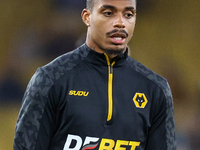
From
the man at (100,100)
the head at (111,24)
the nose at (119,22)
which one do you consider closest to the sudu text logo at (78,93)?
the man at (100,100)

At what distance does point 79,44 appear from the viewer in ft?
15.3

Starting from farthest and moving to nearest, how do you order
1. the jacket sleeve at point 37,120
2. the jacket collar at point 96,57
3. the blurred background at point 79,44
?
the blurred background at point 79,44 → the jacket collar at point 96,57 → the jacket sleeve at point 37,120

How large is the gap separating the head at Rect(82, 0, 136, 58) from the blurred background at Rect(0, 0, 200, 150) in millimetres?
3033

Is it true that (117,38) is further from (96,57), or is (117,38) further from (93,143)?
(93,143)

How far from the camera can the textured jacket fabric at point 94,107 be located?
1.50m

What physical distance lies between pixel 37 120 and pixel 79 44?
3211mm

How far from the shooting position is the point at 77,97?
5.04 ft

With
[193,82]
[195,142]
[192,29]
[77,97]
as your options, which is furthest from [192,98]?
[77,97]

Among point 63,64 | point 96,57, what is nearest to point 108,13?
point 96,57

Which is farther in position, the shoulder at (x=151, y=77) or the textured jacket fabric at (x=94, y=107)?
the shoulder at (x=151, y=77)

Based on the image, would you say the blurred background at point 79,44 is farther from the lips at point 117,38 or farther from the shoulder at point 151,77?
the lips at point 117,38

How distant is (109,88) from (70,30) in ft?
10.5

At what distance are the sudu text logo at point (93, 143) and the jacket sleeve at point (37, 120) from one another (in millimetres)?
97

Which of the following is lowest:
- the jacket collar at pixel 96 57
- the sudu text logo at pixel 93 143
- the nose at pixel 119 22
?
the sudu text logo at pixel 93 143
